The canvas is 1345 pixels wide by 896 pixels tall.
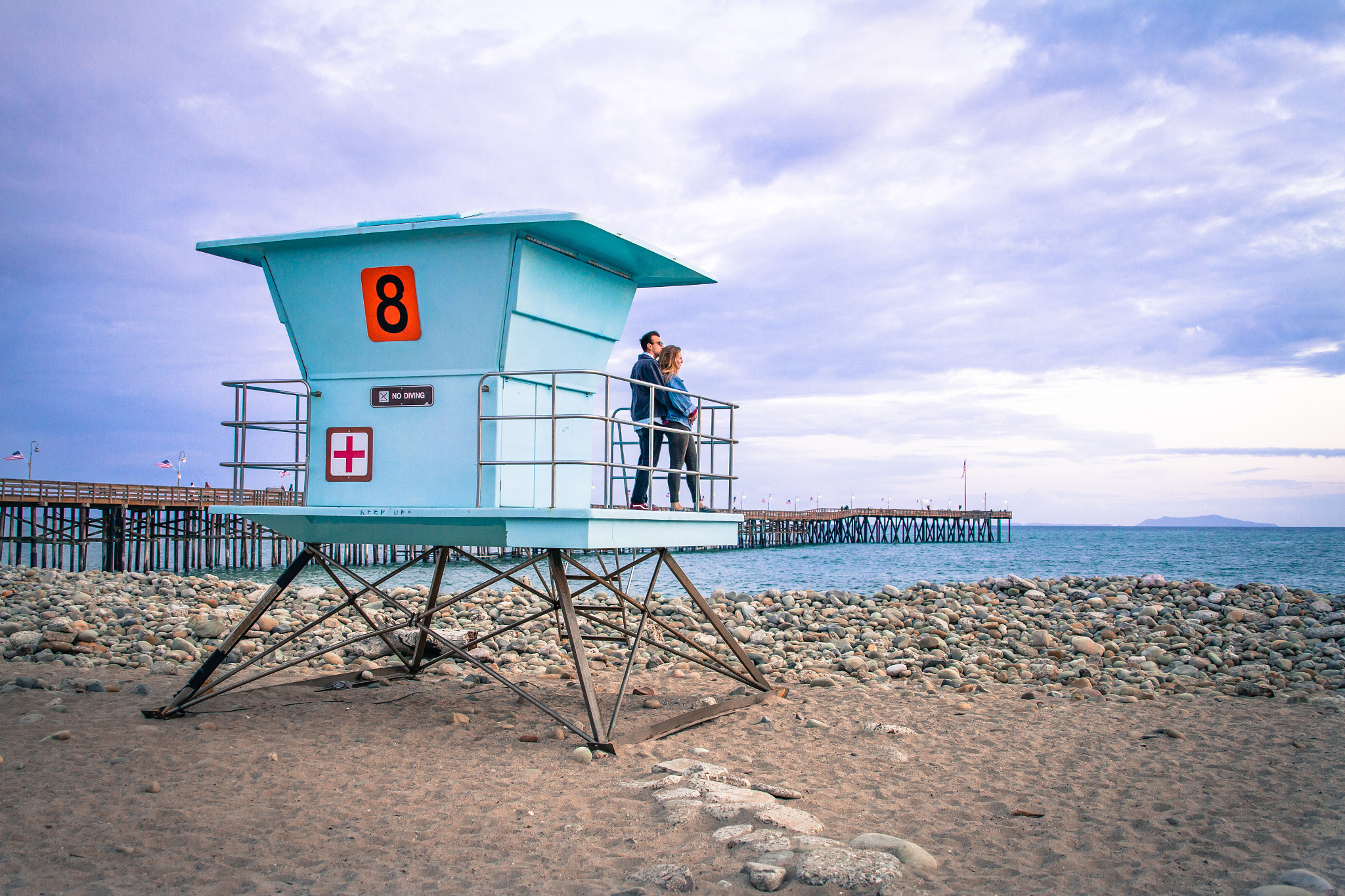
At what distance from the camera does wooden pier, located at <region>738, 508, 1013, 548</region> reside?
7719 cm

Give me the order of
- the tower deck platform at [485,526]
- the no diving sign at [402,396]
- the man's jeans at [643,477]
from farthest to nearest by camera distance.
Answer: the man's jeans at [643,477] < the no diving sign at [402,396] < the tower deck platform at [485,526]

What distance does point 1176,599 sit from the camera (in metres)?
18.9

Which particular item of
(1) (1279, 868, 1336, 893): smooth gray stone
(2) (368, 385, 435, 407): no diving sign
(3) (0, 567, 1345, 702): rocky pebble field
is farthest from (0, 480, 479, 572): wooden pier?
(1) (1279, 868, 1336, 893): smooth gray stone

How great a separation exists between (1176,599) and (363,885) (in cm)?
1886

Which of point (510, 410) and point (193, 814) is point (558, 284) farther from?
point (193, 814)

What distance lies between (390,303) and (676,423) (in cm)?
292

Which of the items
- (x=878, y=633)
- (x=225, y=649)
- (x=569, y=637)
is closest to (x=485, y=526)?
(x=569, y=637)

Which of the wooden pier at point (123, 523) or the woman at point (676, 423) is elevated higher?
the woman at point (676, 423)

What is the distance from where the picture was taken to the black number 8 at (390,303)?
25.7 ft

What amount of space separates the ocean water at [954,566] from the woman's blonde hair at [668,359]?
2300 centimetres

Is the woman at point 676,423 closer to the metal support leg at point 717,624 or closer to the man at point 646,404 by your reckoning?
the man at point 646,404

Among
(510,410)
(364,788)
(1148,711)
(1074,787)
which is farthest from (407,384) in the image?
(1148,711)

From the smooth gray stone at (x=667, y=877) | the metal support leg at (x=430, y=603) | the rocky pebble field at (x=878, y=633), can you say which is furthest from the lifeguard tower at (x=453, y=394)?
the smooth gray stone at (x=667, y=877)

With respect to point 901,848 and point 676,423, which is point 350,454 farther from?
point 901,848
